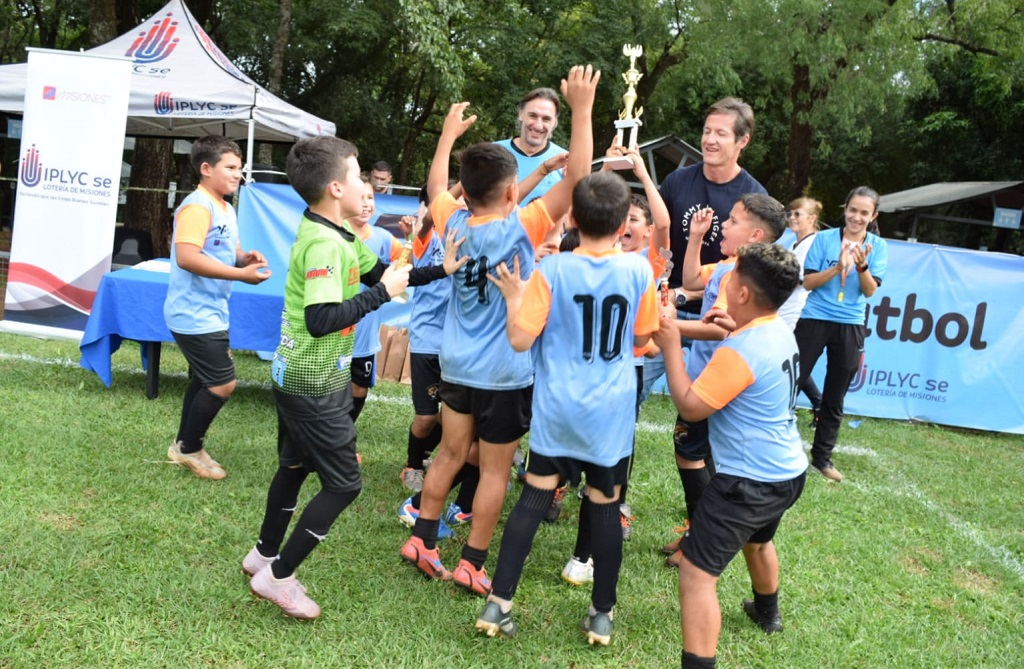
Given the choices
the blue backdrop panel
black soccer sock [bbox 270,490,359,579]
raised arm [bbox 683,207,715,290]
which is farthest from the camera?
the blue backdrop panel

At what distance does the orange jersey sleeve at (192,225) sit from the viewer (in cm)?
427

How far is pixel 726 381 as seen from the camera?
2721 millimetres

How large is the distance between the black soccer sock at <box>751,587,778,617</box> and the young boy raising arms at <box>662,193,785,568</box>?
0.61m

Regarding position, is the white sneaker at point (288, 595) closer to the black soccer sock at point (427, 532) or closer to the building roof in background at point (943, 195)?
the black soccer sock at point (427, 532)

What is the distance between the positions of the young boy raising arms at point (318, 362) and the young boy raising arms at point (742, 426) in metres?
1.07

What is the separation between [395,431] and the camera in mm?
5875

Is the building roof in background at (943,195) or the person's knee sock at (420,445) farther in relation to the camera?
the building roof in background at (943,195)

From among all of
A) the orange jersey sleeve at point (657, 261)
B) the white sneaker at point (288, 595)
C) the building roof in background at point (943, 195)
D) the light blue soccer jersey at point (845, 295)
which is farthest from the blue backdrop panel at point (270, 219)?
the building roof in background at point (943, 195)

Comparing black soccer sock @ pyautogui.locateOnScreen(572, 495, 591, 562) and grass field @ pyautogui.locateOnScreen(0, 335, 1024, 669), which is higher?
black soccer sock @ pyautogui.locateOnScreen(572, 495, 591, 562)

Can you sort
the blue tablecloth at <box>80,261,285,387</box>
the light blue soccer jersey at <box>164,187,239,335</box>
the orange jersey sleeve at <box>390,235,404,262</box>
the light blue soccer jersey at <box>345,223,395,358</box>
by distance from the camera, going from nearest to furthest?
1. the light blue soccer jersey at <box>164,187,239,335</box>
2. the light blue soccer jersey at <box>345,223,395,358</box>
3. the orange jersey sleeve at <box>390,235,404,262</box>
4. the blue tablecloth at <box>80,261,285,387</box>

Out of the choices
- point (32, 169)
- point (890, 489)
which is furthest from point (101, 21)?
point (890, 489)

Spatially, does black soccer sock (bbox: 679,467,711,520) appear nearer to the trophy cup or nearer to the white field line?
the trophy cup

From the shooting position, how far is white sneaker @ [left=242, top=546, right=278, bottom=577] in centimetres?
323

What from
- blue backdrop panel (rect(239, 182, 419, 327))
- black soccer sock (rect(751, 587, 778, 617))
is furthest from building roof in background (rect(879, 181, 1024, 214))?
black soccer sock (rect(751, 587, 778, 617))
